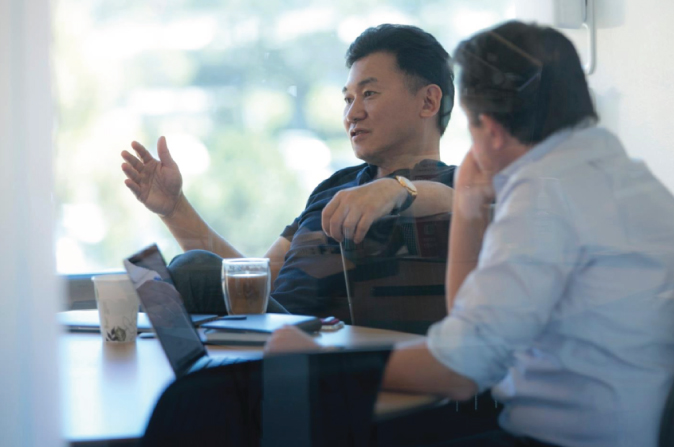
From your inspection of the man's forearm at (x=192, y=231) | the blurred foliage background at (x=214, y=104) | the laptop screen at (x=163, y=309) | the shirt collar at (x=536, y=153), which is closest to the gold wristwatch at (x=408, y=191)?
the blurred foliage background at (x=214, y=104)

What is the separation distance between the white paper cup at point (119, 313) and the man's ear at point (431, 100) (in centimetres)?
67

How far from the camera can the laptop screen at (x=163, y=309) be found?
106 centimetres

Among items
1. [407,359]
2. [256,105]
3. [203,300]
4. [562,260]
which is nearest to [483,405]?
[407,359]

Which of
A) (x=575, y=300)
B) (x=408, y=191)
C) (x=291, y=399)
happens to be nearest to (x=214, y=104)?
(x=408, y=191)

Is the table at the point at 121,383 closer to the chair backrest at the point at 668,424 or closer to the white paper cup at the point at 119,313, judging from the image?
the white paper cup at the point at 119,313

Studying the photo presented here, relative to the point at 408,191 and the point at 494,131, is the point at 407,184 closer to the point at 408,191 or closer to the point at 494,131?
the point at 408,191

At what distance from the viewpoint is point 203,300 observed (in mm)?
1192

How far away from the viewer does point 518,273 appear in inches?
38.2

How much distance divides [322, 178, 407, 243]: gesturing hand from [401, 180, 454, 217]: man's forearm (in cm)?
3

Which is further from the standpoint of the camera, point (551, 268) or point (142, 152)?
point (142, 152)

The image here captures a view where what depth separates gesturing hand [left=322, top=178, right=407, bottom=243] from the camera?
119 cm

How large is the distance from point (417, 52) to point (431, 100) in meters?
0.10

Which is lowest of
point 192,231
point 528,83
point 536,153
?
point 192,231

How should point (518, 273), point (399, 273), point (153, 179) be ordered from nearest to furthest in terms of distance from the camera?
1. point (518, 273)
2. point (153, 179)
3. point (399, 273)
